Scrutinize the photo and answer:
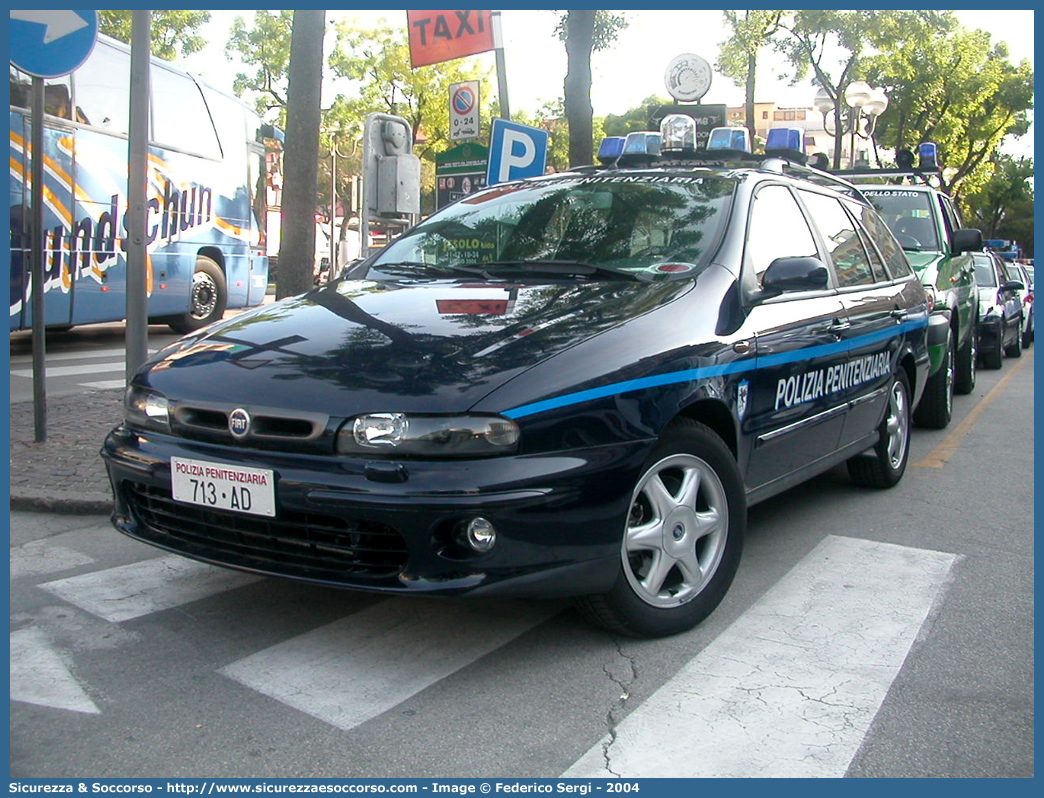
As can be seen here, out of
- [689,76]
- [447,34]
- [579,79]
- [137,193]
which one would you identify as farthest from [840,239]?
[689,76]

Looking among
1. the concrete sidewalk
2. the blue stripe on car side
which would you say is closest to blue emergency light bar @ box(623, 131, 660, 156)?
the blue stripe on car side

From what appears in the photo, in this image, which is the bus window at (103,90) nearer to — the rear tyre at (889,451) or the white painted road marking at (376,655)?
the rear tyre at (889,451)

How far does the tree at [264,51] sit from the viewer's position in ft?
120

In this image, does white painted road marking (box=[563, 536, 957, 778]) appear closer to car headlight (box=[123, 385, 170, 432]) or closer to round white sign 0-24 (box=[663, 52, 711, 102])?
car headlight (box=[123, 385, 170, 432])

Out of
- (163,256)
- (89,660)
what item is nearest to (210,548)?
(89,660)

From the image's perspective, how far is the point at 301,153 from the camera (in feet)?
Answer: 26.6

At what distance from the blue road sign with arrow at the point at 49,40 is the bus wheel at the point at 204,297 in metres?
8.98

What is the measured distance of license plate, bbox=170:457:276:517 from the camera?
315 centimetres

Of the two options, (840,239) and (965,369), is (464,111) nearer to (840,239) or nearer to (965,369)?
(965,369)

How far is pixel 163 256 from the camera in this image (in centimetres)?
1408

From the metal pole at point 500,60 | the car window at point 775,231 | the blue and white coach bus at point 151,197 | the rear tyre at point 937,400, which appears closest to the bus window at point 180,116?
the blue and white coach bus at point 151,197

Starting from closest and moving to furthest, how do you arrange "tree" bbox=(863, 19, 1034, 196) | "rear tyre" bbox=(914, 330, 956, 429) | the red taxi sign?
"rear tyre" bbox=(914, 330, 956, 429) → the red taxi sign → "tree" bbox=(863, 19, 1034, 196)

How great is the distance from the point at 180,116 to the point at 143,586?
1144 cm
